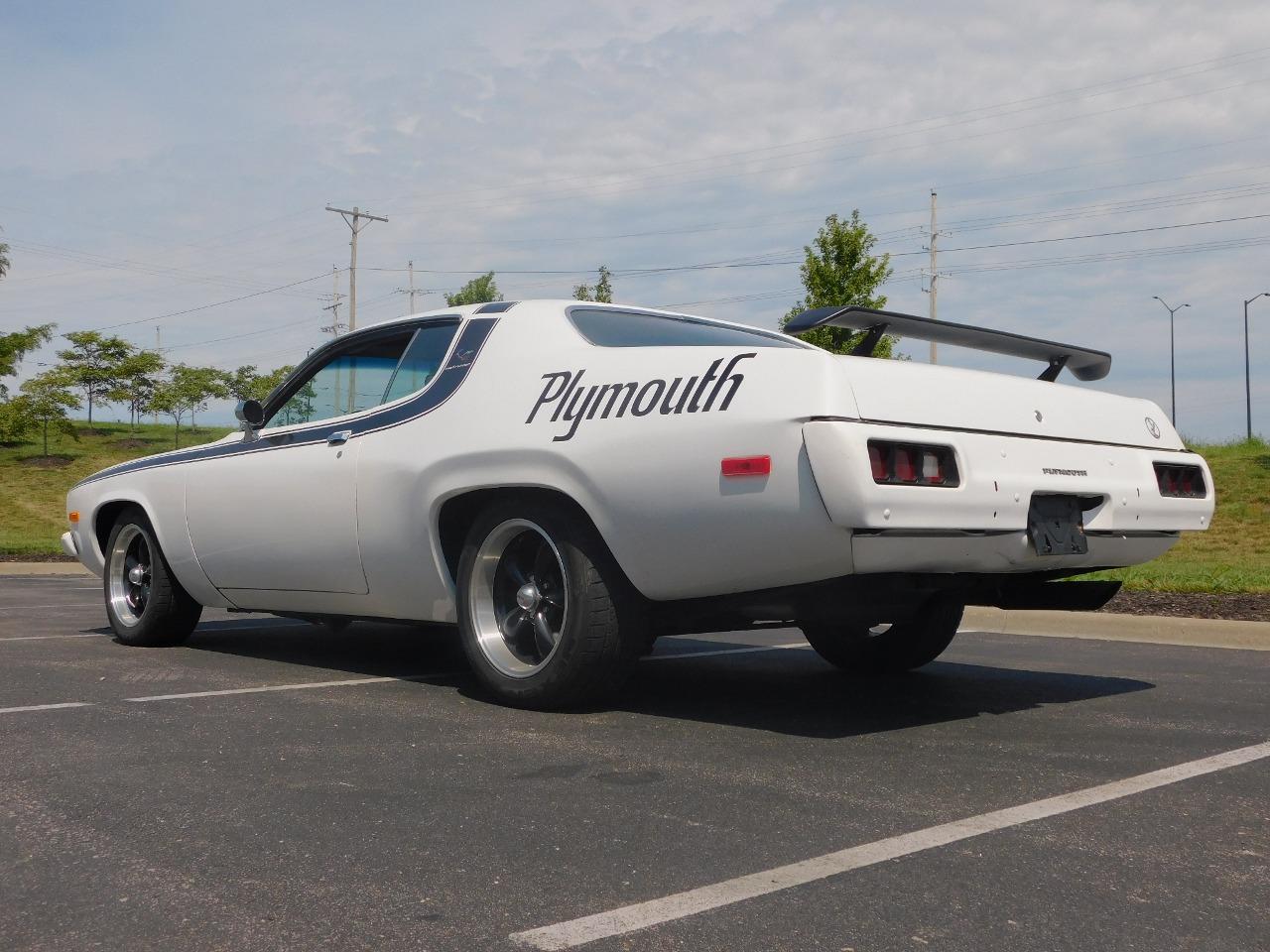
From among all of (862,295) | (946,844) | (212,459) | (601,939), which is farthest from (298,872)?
(862,295)

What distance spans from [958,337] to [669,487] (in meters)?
1.43

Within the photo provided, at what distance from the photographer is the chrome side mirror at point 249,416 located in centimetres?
627

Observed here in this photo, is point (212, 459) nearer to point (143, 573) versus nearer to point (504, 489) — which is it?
point (143, 573)

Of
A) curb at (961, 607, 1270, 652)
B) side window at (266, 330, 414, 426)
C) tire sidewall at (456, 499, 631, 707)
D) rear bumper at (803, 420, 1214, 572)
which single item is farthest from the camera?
curb at (961, 607, 1270, 652)

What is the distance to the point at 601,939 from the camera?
2.41 m

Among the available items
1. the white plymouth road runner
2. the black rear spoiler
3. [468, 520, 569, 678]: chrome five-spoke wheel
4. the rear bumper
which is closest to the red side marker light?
the white plymouth road runner

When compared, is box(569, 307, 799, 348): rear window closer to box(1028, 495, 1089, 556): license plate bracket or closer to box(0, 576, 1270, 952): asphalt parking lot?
box(1028, 495, 1089, 556): license plate bracket

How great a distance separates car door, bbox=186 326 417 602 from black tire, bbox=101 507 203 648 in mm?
523

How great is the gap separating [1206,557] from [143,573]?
15.3 meters

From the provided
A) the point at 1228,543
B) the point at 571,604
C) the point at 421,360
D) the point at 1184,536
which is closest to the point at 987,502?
the point at 571,604

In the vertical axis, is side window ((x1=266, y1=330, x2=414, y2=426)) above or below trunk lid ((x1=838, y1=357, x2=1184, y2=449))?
above

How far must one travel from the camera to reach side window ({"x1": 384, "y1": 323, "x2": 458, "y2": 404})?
544cm

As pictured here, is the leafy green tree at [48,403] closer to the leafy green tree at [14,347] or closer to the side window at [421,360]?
the leafy green tree at [14,347]

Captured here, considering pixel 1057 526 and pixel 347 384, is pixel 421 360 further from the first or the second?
pixel 1057 526
